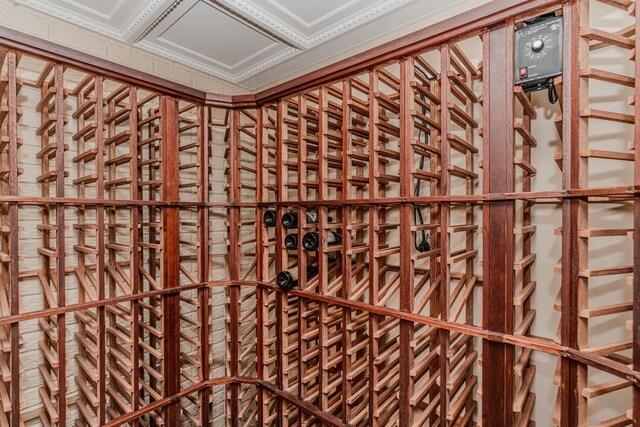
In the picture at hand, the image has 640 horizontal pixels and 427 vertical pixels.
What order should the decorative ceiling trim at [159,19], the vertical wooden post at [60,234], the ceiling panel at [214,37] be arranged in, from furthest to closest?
the ceiling panel at [214,37]
the decorative ceiling trim at [159,19]
the vertical wooden post at [60,234]

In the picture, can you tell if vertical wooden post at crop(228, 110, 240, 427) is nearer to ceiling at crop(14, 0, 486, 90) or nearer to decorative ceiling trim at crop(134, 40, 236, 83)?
ceiling at crop(14, 0, 486, 90)

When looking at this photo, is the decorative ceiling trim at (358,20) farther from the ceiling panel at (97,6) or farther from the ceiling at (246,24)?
the ceiling panel at (97,6)

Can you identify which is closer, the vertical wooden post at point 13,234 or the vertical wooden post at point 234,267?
the vertical wooden post at point 13,234

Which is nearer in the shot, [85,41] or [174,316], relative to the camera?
[174,316]

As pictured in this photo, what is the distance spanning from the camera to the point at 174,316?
1543 mm

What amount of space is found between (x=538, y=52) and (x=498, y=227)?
1.61 feet

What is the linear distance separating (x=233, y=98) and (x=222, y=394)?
1913 mm

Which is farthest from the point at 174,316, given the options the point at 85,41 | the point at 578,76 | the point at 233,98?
the point at 578,76

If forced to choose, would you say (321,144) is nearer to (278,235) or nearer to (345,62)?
(345,62)

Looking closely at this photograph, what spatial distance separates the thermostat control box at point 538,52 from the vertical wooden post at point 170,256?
1369mm

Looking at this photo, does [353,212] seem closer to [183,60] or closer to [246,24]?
[246,24]

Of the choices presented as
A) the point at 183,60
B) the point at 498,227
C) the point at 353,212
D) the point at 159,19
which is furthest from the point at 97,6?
the point at 498,227

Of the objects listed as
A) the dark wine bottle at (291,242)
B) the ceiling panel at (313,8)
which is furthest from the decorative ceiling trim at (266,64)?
the dark wine bottle at (291,242)

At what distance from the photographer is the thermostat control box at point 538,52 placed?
0.89 meters
